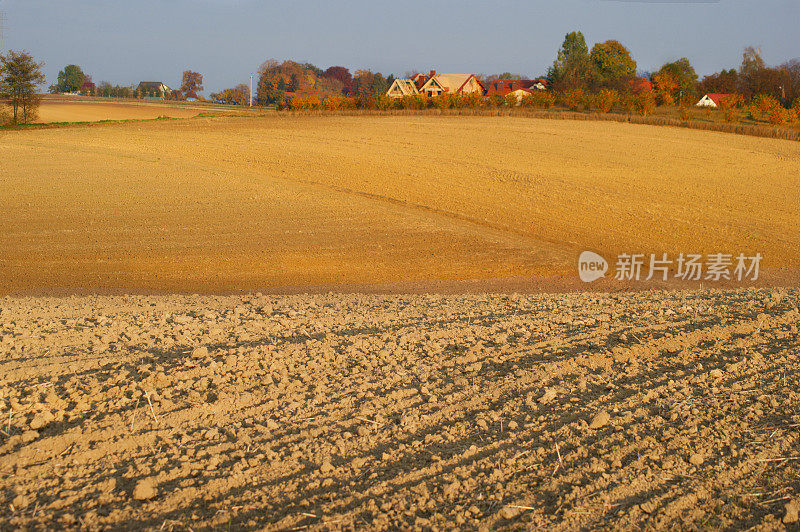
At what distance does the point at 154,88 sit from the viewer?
5064 inches

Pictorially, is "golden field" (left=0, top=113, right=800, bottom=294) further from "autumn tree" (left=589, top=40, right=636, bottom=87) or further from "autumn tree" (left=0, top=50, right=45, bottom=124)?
"autumn tree" (left=589, top=40, right=636, bottom=87)

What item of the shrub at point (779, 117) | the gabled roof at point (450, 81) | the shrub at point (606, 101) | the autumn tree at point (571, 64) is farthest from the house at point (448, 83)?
the shrub at point (779, 117)

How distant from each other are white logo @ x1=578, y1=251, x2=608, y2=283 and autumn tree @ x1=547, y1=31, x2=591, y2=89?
52.8 m

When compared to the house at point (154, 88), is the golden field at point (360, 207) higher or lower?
lower

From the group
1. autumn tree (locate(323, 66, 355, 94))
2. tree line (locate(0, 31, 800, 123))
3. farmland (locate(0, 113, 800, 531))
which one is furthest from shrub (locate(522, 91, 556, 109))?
autumn tree (locate(323, 66, 355, 94))

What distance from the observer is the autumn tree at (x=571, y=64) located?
6494 centimetres

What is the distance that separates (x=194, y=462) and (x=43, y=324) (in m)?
3.63

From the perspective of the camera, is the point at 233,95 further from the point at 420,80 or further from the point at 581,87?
the point at 581,87

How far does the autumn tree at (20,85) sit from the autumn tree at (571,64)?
46.5 metres

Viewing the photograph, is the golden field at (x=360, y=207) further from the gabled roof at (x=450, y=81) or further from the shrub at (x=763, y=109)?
the gabled roof at (x=450, y=81)

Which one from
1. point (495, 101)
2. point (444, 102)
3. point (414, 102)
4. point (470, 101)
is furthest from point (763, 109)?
point (414, 102)

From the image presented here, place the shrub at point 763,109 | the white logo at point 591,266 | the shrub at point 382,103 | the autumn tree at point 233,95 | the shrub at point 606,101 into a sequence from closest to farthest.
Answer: the white logo at point 591,266, the shrub at point 763,109, the shrub at point 606,101, the shrub at point 382,103, the autumn tree at point 233,95

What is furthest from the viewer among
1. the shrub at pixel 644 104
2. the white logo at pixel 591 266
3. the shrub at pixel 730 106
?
the shrub at pixel 644 104

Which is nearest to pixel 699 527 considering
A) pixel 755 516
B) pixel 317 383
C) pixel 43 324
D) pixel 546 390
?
pixel 755 516
